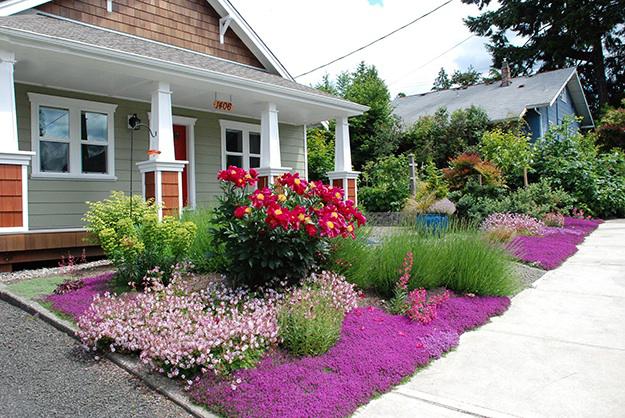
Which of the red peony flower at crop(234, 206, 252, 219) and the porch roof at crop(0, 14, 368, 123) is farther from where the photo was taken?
the porch roof at crop(0, 14, 368, 123)

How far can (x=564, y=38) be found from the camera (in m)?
32.0

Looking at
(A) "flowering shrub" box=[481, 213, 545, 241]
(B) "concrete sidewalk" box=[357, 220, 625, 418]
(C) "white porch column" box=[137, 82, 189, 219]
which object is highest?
(C) "white porch column" box=[137, 82, 189, 219]

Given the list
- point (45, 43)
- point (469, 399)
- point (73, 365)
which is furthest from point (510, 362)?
point (45, 43)

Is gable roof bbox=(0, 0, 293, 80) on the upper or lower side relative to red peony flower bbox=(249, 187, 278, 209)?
upper

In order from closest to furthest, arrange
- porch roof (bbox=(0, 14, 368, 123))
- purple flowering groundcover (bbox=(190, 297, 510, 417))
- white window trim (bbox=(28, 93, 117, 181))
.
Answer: purple flowering groundcover (bbox=(190, 297, 510, 417)) → porch roof (bbox=(0, 14, 368, 123)) → white window trim (bbox=(28, 93, 117, 181))

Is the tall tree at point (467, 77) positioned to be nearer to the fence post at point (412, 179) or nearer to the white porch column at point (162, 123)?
the fence post at point (412, 179)

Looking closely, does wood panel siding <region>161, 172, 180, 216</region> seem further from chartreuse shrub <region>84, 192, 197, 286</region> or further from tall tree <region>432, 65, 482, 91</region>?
tall tree <region>432, 65, 482, 91</region>

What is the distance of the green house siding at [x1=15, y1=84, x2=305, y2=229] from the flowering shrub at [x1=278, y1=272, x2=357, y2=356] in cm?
636

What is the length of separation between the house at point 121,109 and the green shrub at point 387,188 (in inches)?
122

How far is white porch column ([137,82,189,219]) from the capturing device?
824 centimetres

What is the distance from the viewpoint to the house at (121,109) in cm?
702

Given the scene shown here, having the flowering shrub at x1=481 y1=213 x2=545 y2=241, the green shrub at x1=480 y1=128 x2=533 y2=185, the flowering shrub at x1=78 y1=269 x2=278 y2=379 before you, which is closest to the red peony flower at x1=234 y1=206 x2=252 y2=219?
the flowering shrub at x1=78 y1=269 x2=278 y2=379

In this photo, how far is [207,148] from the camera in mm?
11609

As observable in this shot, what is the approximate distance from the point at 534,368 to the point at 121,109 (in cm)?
902
